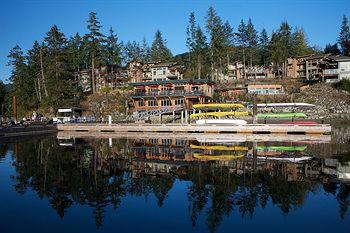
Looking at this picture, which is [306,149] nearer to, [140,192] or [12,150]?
[140,192]

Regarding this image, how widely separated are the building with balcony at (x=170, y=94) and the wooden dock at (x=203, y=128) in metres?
13.0

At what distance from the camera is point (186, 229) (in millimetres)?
12180

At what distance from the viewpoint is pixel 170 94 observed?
210 ft

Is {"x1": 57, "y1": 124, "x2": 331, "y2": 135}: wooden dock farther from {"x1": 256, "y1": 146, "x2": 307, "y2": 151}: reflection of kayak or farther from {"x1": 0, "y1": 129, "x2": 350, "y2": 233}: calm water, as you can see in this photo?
{"x1": 0, "y1": 129, "x2": 350, "y2": 233}: calm water

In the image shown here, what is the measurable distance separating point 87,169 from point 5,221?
10.0 m

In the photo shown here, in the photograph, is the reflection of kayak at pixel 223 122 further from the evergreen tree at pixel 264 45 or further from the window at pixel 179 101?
the evergreen tree at pixel 264 45

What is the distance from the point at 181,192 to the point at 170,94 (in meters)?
47.3

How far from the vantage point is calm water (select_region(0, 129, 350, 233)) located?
12.9 m

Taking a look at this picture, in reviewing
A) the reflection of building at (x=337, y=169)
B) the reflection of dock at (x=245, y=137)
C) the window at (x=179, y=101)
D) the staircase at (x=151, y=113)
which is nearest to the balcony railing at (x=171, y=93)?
the window at (x=179, y=101)

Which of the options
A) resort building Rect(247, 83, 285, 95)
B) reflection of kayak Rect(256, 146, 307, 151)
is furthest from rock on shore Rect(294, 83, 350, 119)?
reflection of kayak Rect(256, 146, 307, 151)

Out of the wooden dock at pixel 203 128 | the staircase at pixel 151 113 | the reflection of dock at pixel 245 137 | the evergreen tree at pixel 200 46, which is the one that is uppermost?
the evergreen tree at pixel 200 46

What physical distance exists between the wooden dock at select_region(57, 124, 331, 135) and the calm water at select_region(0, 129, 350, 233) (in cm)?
1310

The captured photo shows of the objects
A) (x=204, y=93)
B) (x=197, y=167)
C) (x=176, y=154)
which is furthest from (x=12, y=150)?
(x=204, y=93)

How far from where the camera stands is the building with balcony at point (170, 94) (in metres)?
63.9
